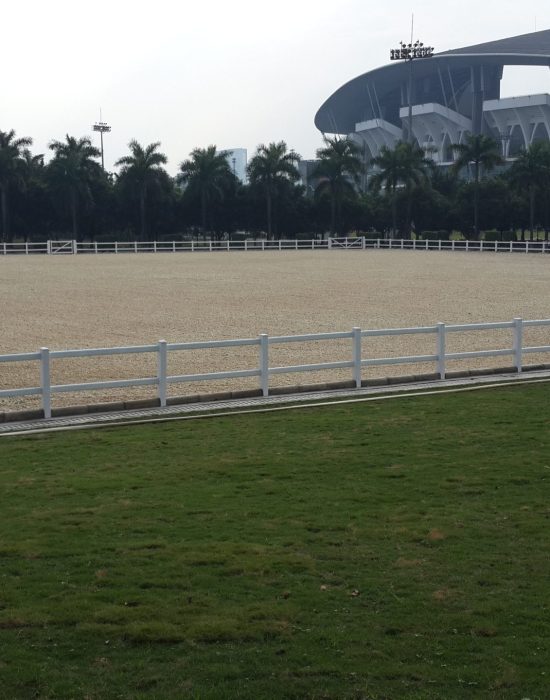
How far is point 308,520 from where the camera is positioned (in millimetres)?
10219

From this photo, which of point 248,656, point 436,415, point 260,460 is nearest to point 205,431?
point 260,460

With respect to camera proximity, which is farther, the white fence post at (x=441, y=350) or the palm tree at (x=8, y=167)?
the palm tree at (x=8, y=167)

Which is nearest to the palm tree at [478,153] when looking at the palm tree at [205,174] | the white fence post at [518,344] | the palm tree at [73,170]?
the palm tree at [205,174]

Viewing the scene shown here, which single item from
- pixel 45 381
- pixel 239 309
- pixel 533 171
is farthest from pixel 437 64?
pixel 45 381

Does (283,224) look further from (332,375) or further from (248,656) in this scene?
(248,656)

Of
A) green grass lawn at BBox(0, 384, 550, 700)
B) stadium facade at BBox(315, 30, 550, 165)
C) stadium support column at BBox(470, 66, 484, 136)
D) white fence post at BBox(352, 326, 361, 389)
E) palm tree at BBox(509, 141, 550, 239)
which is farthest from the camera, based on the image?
stadium support column at BBox(470, 66, 484, 136)

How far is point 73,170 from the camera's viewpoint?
392 ft

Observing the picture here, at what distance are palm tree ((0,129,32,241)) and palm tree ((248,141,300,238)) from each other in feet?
89.1

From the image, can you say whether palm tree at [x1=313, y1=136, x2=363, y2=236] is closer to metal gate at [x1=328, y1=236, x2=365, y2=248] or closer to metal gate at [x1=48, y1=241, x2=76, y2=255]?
metal gate at [x1=328, y1=236, x2=365, y2=248]

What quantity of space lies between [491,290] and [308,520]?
36.5m

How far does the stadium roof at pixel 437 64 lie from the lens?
158875mm

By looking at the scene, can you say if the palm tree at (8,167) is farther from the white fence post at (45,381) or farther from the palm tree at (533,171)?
the white fence post at (45,381)

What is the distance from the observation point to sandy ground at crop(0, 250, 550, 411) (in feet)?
74.3

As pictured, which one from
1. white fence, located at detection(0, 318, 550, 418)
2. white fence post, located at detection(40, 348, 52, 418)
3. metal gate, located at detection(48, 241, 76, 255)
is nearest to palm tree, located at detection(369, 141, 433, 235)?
metal gate, located at detection(48, 241, 76, 255)
